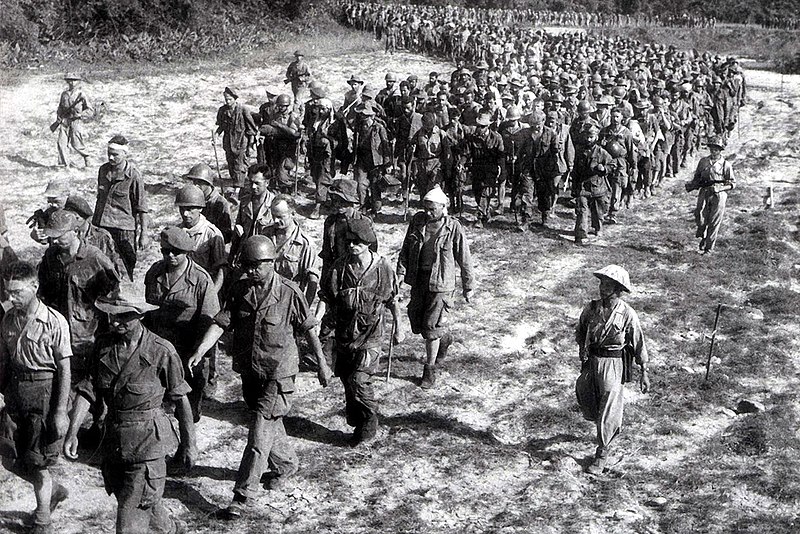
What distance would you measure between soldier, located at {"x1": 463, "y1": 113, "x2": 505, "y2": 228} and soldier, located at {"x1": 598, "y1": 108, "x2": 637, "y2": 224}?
159cm

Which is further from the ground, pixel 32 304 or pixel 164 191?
pixel 32 304

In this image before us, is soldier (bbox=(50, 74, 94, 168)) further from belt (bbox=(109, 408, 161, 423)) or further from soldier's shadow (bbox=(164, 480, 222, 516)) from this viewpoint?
belt (bbox=(109, 408, 161, 423))

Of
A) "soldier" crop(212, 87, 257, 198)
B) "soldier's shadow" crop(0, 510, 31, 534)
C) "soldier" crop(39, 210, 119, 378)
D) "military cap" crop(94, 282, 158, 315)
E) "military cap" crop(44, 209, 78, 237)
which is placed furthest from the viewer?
"soldier" crop(212, 87, 257, 198)

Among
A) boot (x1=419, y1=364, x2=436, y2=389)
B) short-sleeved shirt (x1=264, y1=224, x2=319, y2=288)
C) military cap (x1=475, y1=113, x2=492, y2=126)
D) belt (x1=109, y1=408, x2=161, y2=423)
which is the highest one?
military cap (x1=475, y1=113, x2=492, y2=126)

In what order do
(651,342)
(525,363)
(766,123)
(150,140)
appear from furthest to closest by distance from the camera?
1. (766,123)
2. (150,140)
3. (651,342)
4. (525,363)

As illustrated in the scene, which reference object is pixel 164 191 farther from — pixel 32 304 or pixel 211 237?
pixel 32 304

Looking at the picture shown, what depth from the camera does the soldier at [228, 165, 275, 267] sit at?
8422 millimetres

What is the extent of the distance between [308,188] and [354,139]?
7.59ft

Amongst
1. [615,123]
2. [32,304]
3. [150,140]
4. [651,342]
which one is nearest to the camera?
[32,304]

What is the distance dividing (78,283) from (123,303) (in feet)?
5.48

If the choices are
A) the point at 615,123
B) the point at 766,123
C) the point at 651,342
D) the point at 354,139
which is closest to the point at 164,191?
the point at 354,139

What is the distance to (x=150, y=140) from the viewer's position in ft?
62.5

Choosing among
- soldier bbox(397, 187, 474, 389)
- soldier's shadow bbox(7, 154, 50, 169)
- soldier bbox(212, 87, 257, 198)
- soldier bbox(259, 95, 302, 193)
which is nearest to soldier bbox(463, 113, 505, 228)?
soldier bbox(259, 95, 302, 193)

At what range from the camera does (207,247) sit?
7.36 metres
